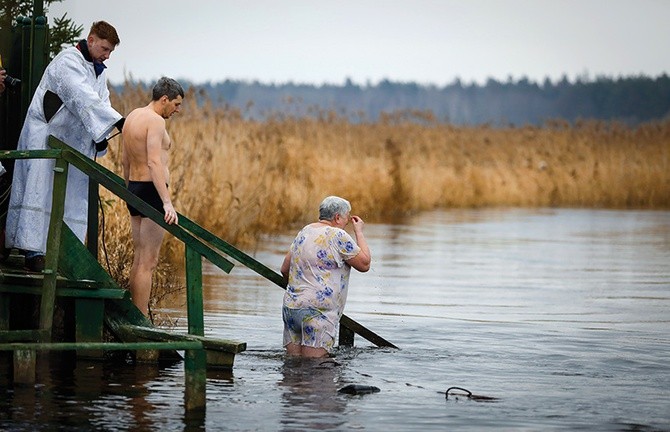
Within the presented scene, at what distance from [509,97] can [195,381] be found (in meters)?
157

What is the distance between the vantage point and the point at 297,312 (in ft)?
39.3

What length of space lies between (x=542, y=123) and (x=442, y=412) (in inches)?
1595

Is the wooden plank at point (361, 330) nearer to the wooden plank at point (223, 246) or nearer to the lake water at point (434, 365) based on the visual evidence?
the lake water at point (434, 365)

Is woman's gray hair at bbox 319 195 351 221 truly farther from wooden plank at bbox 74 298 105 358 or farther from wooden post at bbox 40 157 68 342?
wooden post at bbox 40 157 68 342

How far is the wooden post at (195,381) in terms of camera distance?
9.72 meters

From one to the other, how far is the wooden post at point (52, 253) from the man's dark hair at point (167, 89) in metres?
1.44

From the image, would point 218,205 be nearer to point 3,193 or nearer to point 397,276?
point 397,276

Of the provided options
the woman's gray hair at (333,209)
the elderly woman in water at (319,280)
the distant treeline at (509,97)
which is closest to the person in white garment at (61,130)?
the elderly woman in water at (319,280)

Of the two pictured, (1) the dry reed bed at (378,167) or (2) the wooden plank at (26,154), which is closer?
(2) the wooden plank at (26,154)

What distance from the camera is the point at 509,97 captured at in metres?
165

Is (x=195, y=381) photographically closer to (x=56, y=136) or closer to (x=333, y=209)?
(x=56, y=136)

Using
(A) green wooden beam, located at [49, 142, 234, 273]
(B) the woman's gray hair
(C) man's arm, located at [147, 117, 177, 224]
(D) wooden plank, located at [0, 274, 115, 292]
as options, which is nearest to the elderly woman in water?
(B) the woman's gray hair

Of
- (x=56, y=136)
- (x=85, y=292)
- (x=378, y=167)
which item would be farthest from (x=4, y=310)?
(x=378, y=167)

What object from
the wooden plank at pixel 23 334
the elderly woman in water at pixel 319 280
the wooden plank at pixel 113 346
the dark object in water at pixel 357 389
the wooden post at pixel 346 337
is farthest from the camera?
the wooden post at pixel 346 337
